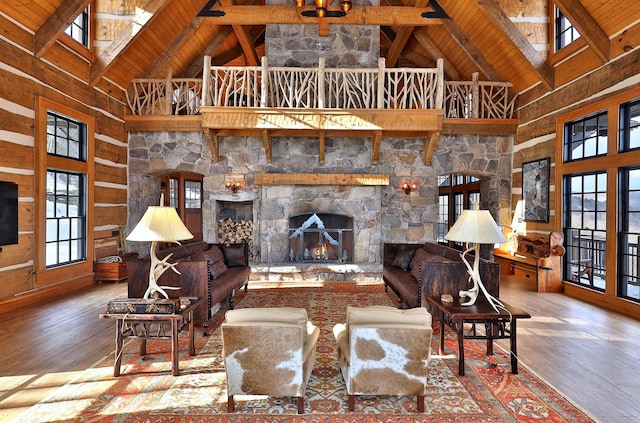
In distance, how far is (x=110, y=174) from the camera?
299 inches

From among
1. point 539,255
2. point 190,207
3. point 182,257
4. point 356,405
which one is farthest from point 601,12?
point 190,207

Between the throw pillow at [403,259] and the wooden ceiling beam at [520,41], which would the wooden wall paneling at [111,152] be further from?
the wooden ceiling beam at [520,41]

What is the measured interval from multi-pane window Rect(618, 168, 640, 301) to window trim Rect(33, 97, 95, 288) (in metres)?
8.19

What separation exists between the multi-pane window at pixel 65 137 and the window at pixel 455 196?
869 cm

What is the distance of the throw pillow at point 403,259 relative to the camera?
6066 millimetres

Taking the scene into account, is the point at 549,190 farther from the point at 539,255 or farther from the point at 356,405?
the point at 356,405

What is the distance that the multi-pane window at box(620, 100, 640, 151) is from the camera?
523 cm

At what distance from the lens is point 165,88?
26.7ft

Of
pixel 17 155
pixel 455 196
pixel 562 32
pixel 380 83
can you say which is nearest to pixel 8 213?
pixel 17 155

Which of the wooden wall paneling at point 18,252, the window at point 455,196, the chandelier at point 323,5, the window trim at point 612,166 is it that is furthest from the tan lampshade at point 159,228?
the window at point 455,196

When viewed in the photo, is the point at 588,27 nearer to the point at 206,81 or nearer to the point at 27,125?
the point at 206,81

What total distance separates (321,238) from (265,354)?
230 inches

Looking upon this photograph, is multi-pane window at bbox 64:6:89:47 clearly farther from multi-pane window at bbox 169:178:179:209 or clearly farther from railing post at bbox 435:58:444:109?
railing post at bbox 435:58:444:109

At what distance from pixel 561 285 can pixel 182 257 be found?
19.8ft
